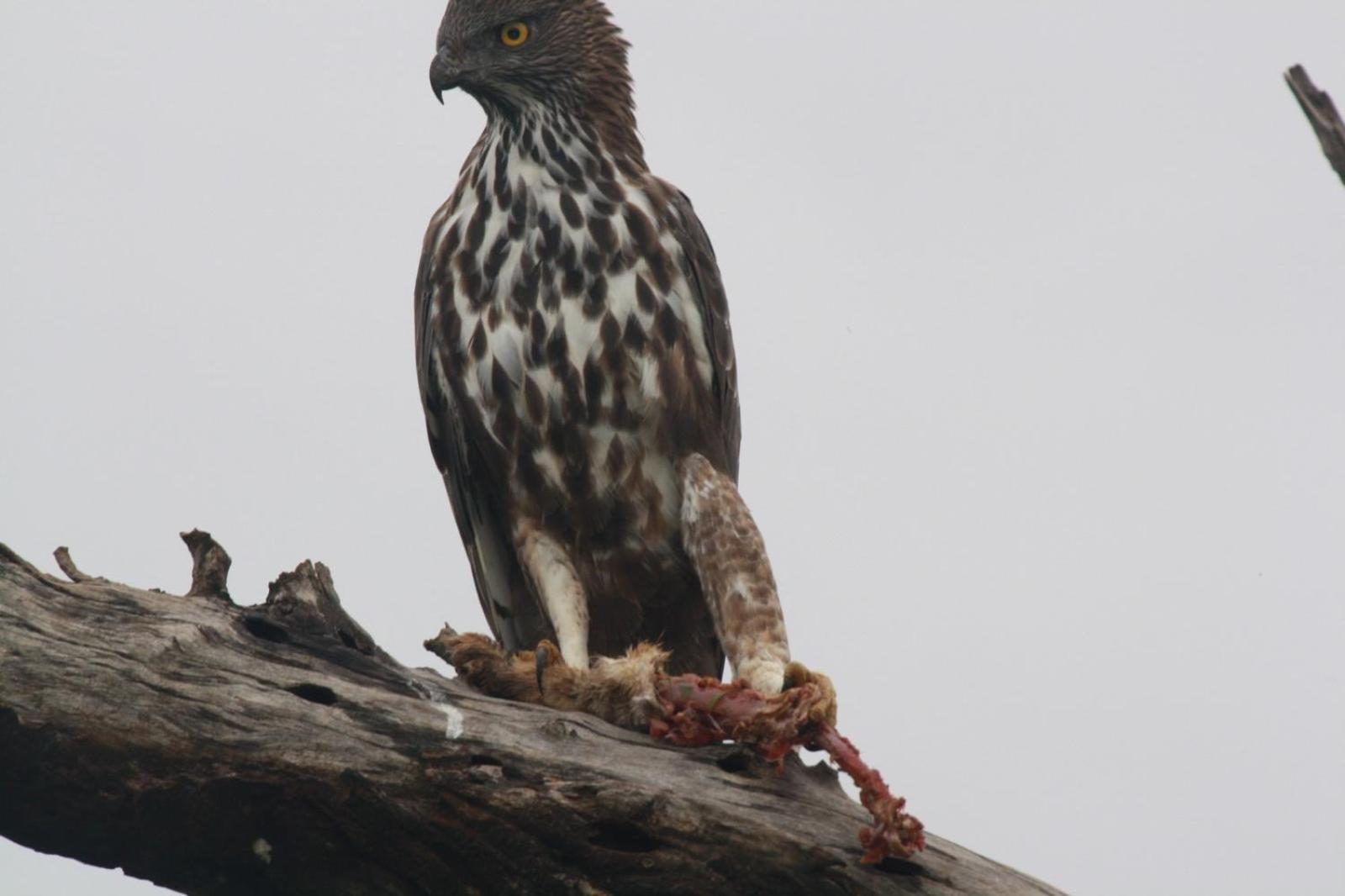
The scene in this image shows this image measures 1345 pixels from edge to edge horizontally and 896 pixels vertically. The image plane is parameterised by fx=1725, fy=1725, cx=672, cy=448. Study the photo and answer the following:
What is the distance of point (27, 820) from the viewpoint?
14.8ft

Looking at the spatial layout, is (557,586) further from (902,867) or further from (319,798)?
(902,867)

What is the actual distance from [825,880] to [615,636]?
2.24 meters

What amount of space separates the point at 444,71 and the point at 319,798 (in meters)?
3.30

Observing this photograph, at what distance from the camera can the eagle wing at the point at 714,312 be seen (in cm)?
662

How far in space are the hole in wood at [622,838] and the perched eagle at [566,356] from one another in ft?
5.58

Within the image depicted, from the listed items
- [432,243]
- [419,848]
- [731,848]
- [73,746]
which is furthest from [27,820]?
[432,243]

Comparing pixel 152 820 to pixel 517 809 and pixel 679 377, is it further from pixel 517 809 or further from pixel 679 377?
pixel 679 377

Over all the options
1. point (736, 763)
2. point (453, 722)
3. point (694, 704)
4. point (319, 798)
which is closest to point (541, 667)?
point (694, 704)

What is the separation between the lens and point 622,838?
464cm

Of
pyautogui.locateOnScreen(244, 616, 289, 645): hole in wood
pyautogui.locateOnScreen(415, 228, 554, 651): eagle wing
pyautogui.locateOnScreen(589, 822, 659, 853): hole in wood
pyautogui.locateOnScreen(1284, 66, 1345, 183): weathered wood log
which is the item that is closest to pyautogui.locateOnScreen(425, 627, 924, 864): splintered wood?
pyautogui.locateOnScreen(589, 822, 659, 853): hole in wood

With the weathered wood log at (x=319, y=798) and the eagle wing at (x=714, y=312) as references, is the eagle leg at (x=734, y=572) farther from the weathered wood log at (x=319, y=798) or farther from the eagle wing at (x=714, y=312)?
the weathered wood log at (x=319, y=798)

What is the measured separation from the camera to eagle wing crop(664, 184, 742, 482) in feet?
21.7

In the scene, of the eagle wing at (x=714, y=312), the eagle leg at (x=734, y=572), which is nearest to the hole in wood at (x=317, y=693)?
the eagle leg at (x=734, y=572)

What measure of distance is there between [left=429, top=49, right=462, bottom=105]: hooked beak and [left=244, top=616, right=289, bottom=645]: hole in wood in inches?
106
